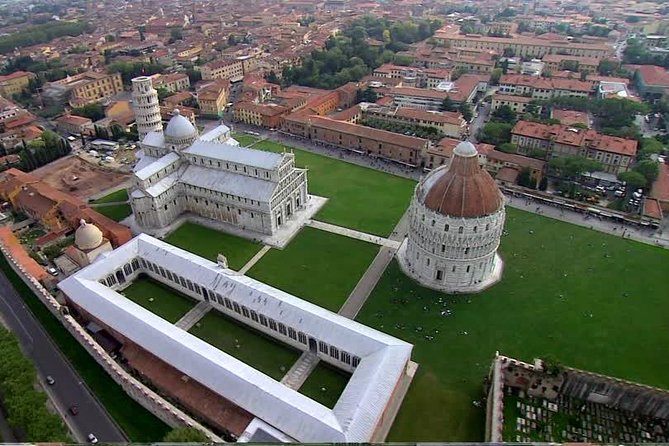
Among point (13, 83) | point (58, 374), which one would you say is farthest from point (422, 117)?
point (13, 83)

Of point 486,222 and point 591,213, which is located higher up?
point 486,222

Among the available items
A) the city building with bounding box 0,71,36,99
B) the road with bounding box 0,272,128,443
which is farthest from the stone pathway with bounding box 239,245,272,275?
the city building with bounding box 0,71,36,99

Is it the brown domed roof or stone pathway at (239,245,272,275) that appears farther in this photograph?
stone pathway at (239,245,272,275)

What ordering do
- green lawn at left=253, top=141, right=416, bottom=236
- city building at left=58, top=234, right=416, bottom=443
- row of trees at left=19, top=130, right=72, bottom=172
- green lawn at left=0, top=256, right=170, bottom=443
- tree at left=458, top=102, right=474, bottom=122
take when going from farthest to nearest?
tree at left=458, top=102, right=474, bottom=122, row of trees at left=19, top=130, right=72, bottom=172, green lawn at left=253, top=141, right=416, bottom=236, green lawn at left=0, top=256, right=170, bottom=443, city building at left=58, top=234, right=416, bottom=443

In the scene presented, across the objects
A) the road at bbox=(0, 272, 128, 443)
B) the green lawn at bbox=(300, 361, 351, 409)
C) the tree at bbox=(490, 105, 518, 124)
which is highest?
the tree at bbox=(490, 105, 518, 124)

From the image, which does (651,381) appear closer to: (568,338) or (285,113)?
(568,338)

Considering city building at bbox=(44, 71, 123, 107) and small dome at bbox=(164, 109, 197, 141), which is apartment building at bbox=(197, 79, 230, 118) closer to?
city building at bbox=(44, 71, 123, 107)

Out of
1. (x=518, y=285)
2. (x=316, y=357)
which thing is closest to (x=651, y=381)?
(x=518, y=285)

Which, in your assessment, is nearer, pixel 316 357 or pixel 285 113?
pixel 316 357
